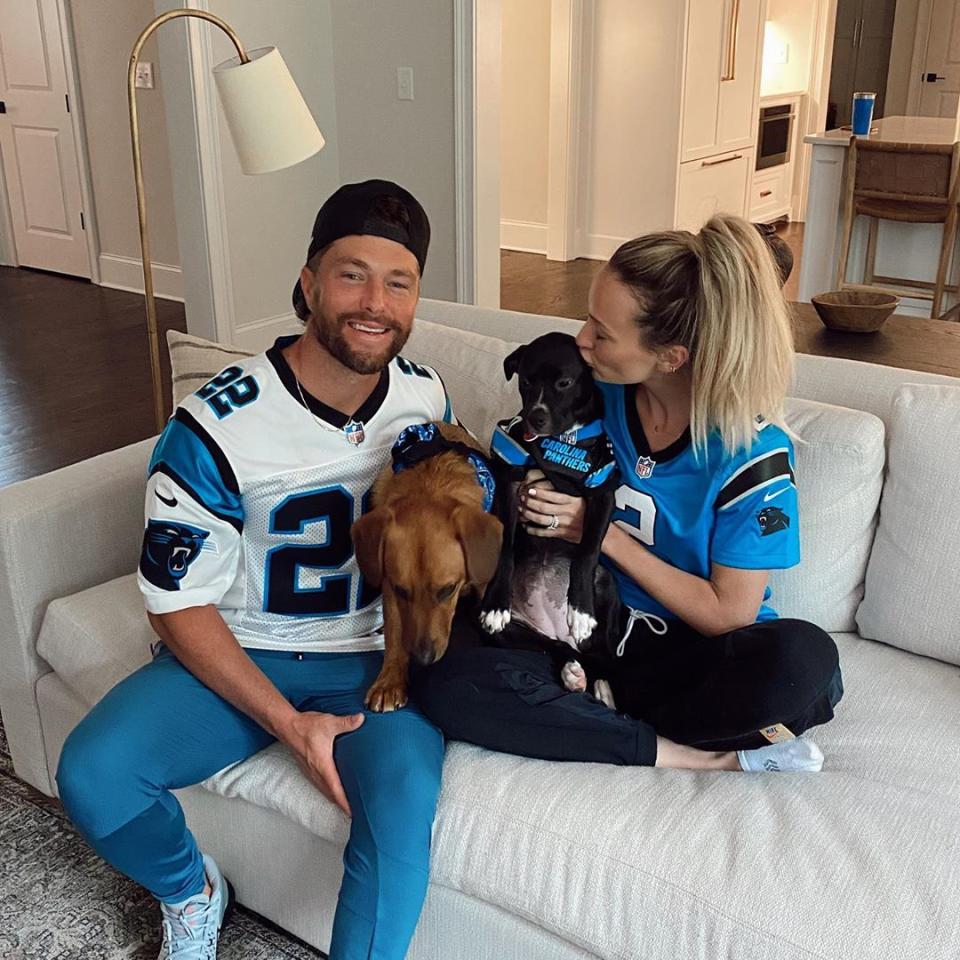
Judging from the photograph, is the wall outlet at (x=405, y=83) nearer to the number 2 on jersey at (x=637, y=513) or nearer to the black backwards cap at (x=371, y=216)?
the black backwards cap at (x=371, y=216)

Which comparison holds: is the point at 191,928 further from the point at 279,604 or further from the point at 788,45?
the point at 788,45

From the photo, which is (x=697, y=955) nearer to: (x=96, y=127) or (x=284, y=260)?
(x=284, y=260)

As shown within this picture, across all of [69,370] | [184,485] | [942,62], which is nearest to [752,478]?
[184,485]

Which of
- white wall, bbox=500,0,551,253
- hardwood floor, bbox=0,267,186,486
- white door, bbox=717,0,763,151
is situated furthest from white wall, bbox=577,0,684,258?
hardwood floor, bbox=0,267,186,486

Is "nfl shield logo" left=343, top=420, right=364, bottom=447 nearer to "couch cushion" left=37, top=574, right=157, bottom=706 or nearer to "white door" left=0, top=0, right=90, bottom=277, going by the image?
"couch cushion" left=37, top=574, right=157, bottom=706

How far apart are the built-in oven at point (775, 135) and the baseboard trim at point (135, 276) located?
4.49 m

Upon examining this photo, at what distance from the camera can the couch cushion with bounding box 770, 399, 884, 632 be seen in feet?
5.99

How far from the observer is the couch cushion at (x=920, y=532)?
70.6 inches

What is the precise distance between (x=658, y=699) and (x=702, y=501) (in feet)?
1.01

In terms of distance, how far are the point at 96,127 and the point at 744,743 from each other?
5.70 m

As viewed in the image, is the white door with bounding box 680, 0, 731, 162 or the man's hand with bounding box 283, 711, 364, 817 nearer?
the man's hand with bounding box 283, 711, 364, 817

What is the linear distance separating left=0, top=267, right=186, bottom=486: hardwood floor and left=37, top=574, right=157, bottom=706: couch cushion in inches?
82.9

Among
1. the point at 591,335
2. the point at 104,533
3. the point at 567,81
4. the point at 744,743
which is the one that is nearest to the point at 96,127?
the point at 567,81

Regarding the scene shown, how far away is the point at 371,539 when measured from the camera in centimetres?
163
